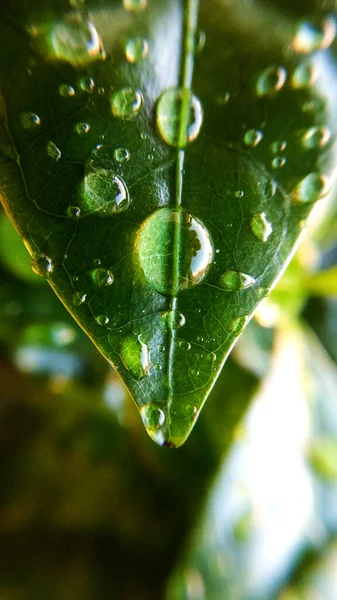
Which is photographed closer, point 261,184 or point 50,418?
point 261,184

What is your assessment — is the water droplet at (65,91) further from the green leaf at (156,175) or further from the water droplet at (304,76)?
the water droplet at (304,76)

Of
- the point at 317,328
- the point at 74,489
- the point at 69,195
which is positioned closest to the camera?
the point at 69,195

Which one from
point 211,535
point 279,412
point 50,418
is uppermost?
point 50,418

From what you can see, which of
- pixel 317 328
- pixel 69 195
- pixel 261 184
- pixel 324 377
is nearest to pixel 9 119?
pixel 69 195

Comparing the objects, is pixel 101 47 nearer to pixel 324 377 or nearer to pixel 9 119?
pixel 9 119

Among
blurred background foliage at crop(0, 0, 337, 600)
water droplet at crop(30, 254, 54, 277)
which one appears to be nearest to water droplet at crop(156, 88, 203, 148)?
water droplet at crop(30, 254, 54, 277)

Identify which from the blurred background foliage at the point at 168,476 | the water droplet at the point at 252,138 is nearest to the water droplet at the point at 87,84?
the water droplet at the point at 252,138

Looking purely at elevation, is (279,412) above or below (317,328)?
below

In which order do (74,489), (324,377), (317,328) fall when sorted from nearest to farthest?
(74,489) → (324,377) → (317,328)
